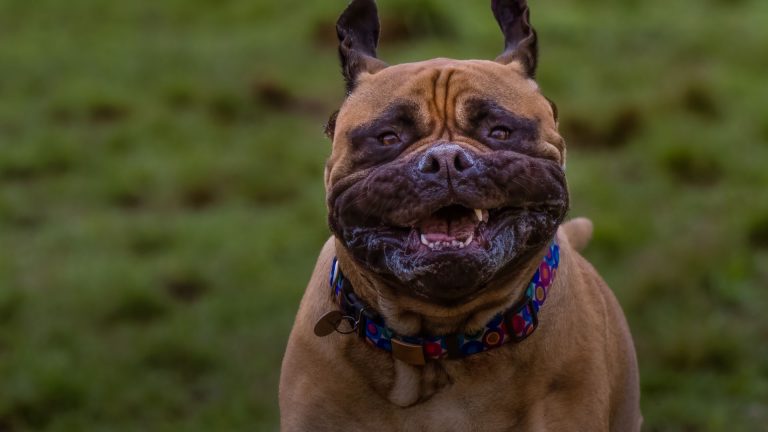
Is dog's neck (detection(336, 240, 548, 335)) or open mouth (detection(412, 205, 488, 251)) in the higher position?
open mouth (detection(412, 205, 488, 251))

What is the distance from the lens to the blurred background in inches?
253

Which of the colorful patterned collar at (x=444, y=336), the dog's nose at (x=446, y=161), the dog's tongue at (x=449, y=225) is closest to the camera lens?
the dog's nose at (x=446, y=161)

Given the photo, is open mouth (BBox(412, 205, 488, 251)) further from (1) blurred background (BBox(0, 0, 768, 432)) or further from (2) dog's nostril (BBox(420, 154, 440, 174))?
(1) blurred background (BBox(0, 0, 768, 432))

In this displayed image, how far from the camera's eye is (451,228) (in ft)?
12.3

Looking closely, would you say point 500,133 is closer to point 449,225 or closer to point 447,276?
point 449,225

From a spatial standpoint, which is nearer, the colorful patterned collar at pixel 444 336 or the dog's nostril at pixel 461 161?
the dog's nostril at pixel 461 161

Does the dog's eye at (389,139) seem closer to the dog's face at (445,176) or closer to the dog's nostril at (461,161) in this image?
the dog's face at (445,176)

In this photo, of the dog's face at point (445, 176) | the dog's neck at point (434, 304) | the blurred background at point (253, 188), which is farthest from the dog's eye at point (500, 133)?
the blurred background at point (253, 188)

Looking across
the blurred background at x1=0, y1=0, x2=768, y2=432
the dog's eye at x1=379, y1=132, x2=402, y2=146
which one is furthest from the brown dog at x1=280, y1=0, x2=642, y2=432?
the blurred background at x1=0, y1=0, x2=768, y2=432

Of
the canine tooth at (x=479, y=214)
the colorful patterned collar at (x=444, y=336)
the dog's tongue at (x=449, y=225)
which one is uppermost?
the canine tooth at (x=479, y=214)

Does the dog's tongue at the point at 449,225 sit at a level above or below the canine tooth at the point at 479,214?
below

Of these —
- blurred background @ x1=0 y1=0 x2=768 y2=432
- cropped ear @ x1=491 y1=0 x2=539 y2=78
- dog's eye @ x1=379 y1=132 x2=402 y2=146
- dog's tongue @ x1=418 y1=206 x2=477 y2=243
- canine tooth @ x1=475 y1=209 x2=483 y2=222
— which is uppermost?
cropped ear @ x1=491 y1=0 x2=539 y2=78

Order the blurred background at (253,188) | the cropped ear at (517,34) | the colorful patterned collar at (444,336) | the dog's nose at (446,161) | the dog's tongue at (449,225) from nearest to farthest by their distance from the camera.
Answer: the dog's nose at (446,161) < the dog's tongue at (449,225) < the colorful patterned collar at (444,336) < the cropped ear at (517,34) < the blurred background at (253,188)

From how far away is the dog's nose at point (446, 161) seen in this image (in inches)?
141
